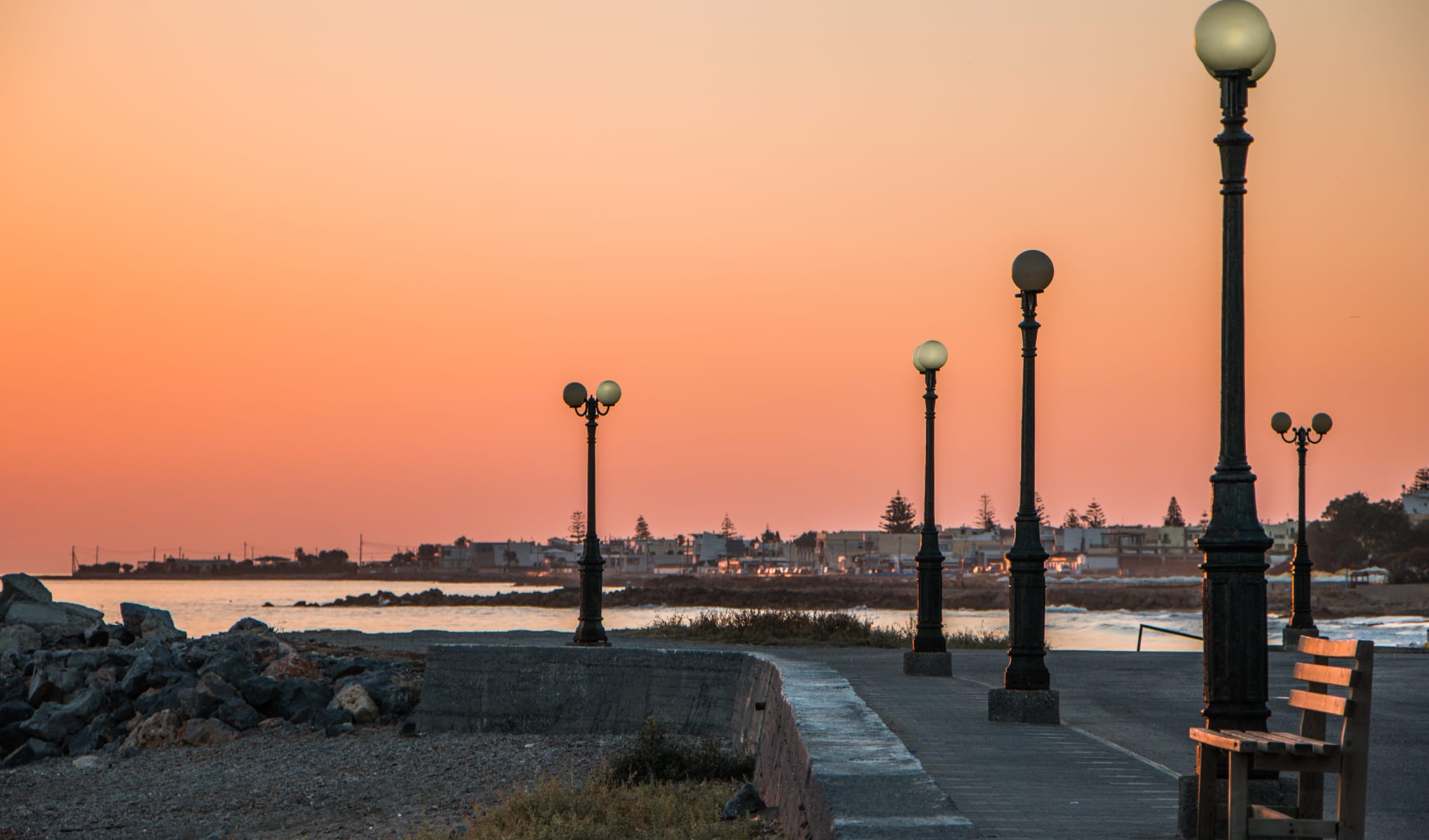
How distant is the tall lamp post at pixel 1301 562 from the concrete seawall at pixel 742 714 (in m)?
14.0

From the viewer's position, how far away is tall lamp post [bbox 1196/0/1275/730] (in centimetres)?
669

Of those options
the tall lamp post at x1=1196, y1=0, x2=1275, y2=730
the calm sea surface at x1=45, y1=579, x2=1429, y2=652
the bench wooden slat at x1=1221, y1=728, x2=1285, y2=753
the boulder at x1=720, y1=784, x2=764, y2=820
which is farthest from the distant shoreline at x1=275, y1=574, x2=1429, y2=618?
the bench wooden slat at x1=1221, y1=728, x2=1285, y2=753

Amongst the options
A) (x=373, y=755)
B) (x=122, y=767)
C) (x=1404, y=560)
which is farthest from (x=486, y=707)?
(x=1404, y=560)

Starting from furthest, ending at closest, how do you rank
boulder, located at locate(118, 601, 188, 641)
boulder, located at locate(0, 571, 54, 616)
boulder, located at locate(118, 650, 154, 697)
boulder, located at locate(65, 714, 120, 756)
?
boulder, located at locate(0, 571, 54, 616) → boulder, located at locate(118, 601, 188, 641) → boulder, located at locate(118, 650, 154, 697) → boulder, located at locate(65, 714, 120, 756)

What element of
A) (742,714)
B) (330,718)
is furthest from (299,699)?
(742,714)

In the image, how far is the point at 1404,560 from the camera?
117m

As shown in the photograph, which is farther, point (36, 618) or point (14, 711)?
point (36, 618)

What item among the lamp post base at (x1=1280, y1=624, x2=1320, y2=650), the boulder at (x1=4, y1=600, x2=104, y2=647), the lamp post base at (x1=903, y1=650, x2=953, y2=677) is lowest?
the boulder at (x1=4, y1=600, x2=104, y2=647)

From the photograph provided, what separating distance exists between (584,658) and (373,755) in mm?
3003

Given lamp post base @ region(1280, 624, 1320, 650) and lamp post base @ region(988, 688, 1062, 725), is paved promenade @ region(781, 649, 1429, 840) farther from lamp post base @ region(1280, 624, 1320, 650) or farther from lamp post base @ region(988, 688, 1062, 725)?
lamp post base @ region(1280, 624, 1320, 650)

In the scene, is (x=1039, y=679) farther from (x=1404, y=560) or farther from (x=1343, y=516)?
(x=1343, y=516)

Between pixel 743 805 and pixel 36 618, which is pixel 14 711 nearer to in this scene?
pixel 743 805

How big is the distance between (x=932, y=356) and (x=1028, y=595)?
20.5ft

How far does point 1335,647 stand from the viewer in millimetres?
6215
